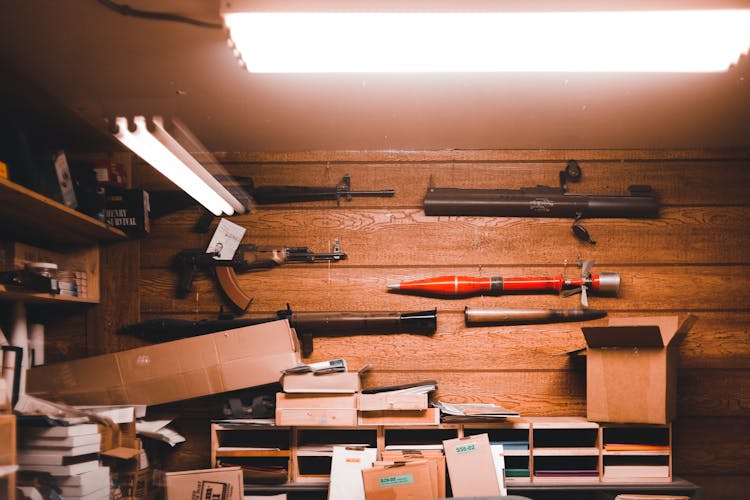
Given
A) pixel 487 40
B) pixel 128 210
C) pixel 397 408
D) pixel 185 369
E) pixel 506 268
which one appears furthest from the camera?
pixel 506 268

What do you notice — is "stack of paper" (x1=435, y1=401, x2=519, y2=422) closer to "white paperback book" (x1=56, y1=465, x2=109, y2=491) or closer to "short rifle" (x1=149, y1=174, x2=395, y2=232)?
"short rifle" (x1=149, y1=174, x2=395, y2=232)

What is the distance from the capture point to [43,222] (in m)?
2.71

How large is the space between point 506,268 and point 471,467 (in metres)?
1.08

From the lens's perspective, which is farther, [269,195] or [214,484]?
[269,195]

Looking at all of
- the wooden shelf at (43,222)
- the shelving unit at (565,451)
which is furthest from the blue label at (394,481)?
the wooden shelf at (43,222)

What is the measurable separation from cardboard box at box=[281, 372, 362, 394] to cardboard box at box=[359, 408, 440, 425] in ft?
0.47

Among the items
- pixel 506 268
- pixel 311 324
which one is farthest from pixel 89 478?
pixel 506 268

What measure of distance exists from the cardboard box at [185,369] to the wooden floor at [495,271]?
0.24 m

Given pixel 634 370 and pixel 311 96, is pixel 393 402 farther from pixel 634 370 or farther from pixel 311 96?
pixel 311 96

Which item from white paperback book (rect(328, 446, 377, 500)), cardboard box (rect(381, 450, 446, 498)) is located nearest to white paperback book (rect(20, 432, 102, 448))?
white paperback book (rect(328, 446, 377, 500))

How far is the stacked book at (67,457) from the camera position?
235 cm

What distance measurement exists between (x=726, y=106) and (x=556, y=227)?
3.22 ft

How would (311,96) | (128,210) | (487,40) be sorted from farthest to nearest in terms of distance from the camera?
(128,210), (311,96), (487,40)

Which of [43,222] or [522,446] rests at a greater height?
[43,222]
